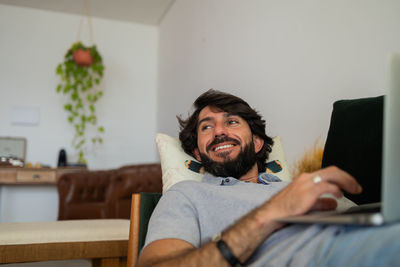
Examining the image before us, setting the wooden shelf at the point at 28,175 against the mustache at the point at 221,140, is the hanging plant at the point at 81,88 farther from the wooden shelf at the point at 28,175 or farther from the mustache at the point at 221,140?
the mustache at the point at 221,140

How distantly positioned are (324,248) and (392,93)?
306 mm

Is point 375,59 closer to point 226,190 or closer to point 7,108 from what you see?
point 226,190

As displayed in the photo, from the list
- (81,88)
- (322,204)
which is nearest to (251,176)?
(322,204)

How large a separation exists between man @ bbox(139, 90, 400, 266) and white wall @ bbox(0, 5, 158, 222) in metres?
3.10

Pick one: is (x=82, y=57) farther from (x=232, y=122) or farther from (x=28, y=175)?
(x=232, y=122)

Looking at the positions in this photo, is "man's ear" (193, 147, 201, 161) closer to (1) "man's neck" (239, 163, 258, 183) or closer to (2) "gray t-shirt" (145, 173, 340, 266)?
(1) "man's neck" (239, 163, 258, 183)

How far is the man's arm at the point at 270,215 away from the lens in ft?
2.80

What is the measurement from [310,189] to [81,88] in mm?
3625

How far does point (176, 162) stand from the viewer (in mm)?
1518

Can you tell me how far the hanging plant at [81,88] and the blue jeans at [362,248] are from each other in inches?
137

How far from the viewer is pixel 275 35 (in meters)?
2.25

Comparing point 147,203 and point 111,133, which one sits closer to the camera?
point 147,203

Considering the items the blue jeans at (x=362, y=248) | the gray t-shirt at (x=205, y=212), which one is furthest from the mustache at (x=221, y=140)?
the blue jeans at (x=362, y=248)

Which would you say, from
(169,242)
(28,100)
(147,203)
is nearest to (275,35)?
(147,203)
